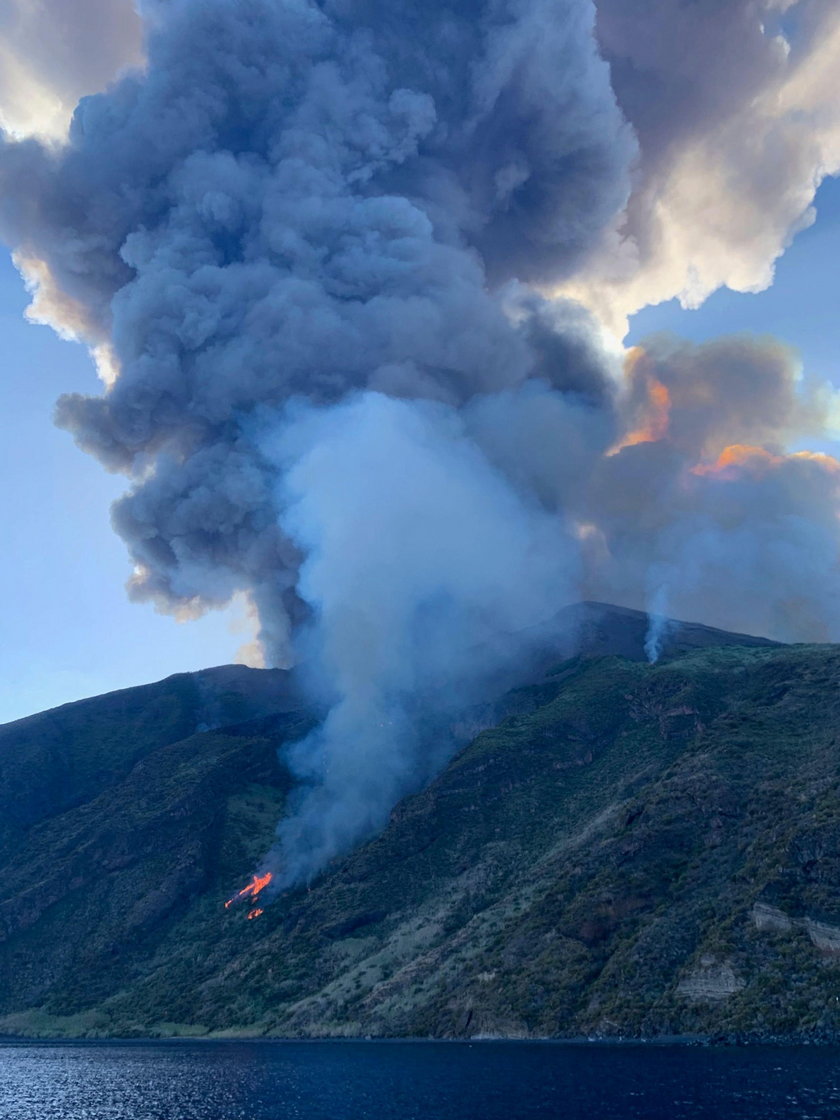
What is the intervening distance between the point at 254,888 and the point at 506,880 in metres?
50.7

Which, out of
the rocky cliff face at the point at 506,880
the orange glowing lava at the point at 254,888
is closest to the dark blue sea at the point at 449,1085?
the rocky cliff face at the point at 506,880

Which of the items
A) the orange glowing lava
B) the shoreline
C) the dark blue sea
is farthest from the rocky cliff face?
the dark blue sea

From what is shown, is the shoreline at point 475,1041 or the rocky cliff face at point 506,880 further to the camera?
the rocky cliff face at point 506,880

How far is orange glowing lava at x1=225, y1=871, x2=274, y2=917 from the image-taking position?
151000mm

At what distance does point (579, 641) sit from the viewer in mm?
197625

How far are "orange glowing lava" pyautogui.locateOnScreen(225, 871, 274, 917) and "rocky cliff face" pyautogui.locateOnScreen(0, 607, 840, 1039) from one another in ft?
10.8

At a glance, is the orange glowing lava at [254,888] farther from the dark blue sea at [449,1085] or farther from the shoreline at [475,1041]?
the dark blue sea at [449,1085]

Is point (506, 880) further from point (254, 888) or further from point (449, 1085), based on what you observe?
point (449, 1085)

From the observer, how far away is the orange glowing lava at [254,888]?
15100cm

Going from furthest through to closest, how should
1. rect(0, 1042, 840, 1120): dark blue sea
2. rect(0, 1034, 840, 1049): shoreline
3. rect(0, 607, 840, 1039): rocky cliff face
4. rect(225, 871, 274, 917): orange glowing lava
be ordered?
rect(225, 871, 274, 917): orange glowing lava < rect(0, 607, 840, 1039): rocky cliff face < rect(0, 1034, 840, 1049): shoreline < rect(0, 1042, 840, 1120): dark blue sea

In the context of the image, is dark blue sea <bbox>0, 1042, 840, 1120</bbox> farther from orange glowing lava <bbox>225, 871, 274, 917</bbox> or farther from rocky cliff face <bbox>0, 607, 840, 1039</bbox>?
orange glowing lava <bbox>225, 871, 274, 917</bbox>

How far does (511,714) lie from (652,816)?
63772 millimetres

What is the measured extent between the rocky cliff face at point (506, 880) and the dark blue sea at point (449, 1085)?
8799 mm

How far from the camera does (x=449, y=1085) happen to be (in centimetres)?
6212
